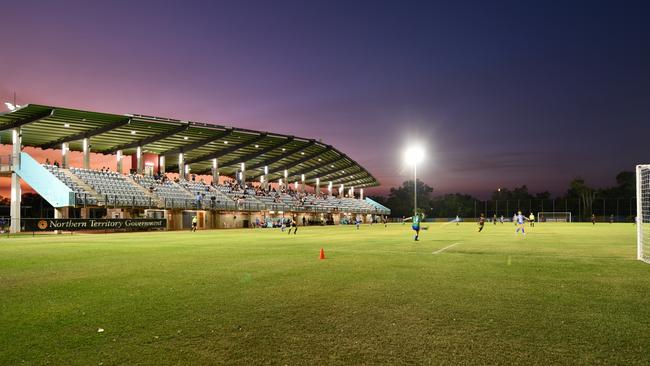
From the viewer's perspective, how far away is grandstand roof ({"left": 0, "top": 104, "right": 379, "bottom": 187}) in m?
47.1

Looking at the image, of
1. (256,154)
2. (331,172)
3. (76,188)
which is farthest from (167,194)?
(331,172)

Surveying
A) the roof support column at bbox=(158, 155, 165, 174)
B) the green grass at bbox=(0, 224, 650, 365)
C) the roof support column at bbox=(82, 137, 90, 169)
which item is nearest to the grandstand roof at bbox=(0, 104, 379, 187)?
the roof support column at bbox=(158, 155, 165, 174)

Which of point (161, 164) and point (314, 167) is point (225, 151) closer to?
point (161, 164)

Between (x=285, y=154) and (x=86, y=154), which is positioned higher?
(x=285, y=154)

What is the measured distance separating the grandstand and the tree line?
64.5 meters

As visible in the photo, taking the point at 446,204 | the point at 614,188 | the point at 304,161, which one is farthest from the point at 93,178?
the point at 614,188

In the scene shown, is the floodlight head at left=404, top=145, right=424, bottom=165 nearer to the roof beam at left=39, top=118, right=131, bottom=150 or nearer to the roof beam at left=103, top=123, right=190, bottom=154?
the roof beam at left=103, top=123, right=190, bottom=154

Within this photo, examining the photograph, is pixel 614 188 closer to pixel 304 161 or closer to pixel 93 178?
pixel 304 161

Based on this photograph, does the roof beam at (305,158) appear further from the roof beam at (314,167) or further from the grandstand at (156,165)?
the roof beam at (314,167)

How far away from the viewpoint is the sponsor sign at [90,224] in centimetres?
3719

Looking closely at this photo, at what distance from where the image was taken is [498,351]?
203 inches

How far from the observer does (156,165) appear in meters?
64.6

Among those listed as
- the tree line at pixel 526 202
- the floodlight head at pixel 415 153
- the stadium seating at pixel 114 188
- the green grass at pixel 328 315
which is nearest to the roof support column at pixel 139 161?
the stadium seating at pixel 114 188

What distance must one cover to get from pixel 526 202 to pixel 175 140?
101189 millimetres
